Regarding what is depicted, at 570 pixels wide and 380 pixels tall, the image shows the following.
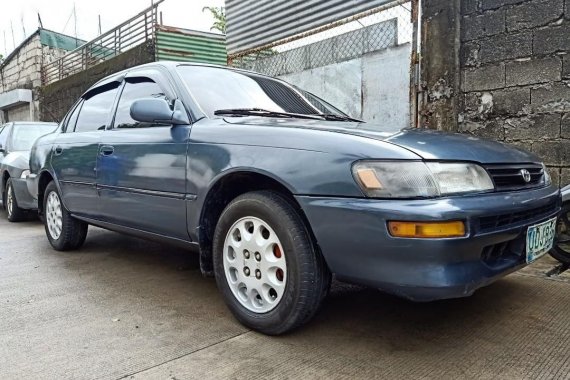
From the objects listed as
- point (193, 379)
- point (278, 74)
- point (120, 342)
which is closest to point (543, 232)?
point (193, 379)

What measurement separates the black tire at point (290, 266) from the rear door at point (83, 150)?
5.82 ft

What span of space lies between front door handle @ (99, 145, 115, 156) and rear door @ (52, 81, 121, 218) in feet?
0.30

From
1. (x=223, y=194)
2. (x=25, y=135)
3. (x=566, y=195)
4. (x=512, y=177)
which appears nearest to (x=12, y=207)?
(x=25, y=135)

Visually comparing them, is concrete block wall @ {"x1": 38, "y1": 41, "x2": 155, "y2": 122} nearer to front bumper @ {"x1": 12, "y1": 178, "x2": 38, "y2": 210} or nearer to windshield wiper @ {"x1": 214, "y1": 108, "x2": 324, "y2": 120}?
front bumper @ {"x1": 12, "y1": 178, "x2": 38, "y2": 210}

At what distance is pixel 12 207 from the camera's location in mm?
6316

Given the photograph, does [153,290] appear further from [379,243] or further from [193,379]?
[379,243]

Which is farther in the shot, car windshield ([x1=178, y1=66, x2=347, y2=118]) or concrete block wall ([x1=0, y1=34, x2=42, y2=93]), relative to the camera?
concrete block wall ([x1=0, y1=34, x2=42, y2=93])

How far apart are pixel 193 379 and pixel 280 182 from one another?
0.97 m

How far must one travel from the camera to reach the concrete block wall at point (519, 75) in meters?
4.19

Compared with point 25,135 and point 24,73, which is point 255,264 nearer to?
point 25,135

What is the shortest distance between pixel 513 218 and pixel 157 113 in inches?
79.2

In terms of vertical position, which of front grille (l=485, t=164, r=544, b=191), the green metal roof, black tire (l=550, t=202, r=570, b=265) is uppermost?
the green metal roof

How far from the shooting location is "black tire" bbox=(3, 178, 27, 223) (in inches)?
247

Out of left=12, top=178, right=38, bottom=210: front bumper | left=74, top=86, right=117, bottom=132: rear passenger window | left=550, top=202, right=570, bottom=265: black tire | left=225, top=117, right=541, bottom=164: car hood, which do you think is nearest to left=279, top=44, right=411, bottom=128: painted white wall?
left=550, top=202, right=570, bottom=265: black tire
